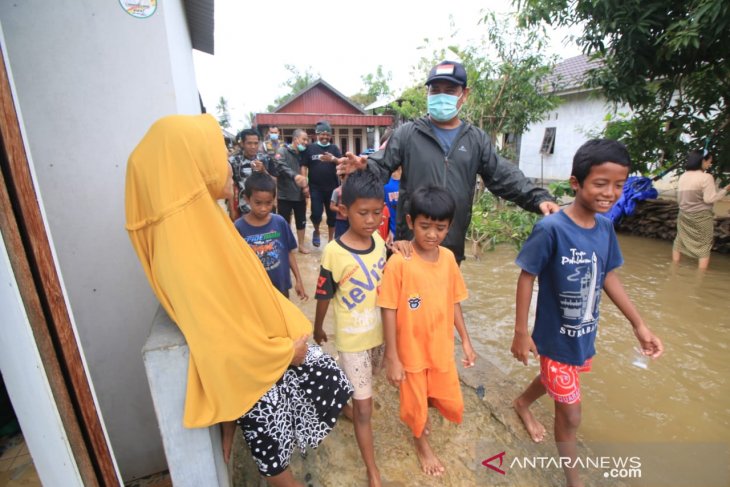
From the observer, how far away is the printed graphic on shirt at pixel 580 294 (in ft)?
5.92

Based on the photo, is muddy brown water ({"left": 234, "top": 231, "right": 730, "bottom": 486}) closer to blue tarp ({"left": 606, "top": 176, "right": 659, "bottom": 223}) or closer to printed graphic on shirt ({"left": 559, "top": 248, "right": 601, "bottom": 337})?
printed graphic on shirt ({"left": 559, "top": 248, "right": 601, "bottom": 337})

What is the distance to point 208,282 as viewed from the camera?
125 cm

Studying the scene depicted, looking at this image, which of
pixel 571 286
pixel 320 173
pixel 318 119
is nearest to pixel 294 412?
pixel 571 286

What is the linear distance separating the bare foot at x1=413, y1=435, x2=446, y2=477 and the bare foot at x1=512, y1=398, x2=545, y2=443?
0.68 m

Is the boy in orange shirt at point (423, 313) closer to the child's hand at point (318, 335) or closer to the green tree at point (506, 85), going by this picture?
the child's hand at point (318, 335)

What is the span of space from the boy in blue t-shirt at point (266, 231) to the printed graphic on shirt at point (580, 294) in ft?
5.74

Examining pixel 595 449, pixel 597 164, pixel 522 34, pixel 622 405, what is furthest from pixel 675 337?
pixel 522 34

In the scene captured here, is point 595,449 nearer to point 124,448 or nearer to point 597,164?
point 597,164

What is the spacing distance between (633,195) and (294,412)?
8627mm

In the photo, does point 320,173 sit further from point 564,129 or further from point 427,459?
point 564,129

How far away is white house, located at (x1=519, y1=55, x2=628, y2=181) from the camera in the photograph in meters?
11.6

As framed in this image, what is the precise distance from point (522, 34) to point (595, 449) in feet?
24.4

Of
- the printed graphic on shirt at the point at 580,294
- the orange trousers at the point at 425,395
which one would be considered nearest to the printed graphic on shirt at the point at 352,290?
the orange trousers at the point at 425,395

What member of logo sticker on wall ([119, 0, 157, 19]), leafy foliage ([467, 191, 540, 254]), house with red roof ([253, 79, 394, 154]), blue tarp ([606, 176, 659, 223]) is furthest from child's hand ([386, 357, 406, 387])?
house with red roof ([253, 79, 394, 154])
